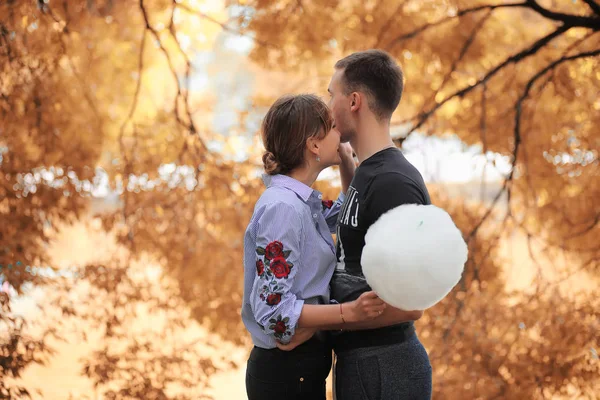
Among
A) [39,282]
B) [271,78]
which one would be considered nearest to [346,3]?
[39,282]

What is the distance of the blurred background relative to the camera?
3.94 meters

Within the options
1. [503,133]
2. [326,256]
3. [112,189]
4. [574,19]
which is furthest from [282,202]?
[503,133]

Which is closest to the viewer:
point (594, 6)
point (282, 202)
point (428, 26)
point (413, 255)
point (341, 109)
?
point (413, 255)

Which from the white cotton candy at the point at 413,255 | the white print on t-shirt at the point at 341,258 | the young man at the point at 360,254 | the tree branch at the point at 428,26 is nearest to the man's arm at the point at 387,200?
the young man at the point at 360,254

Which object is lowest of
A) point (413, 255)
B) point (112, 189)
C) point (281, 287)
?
point (413, 255)

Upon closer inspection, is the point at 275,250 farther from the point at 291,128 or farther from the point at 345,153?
the point at 345,153

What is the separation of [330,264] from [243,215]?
2.69m

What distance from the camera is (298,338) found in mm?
1713

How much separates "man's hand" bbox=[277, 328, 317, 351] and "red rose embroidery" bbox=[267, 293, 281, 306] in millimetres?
125

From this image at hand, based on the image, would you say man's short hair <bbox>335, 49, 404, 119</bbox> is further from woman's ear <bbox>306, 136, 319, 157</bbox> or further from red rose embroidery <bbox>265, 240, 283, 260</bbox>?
red rose embroidery <bbox>265, 240, 283, 260</bbox>

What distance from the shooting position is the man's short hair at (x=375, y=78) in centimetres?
188

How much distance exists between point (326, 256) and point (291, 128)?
373mm

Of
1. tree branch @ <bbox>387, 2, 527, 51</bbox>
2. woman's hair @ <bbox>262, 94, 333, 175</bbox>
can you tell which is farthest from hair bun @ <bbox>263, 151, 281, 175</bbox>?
tree branch @ <bbox>387, 2, 527, 51</bbox>

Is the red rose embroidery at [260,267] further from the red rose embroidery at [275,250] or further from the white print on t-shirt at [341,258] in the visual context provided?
the white print on t-shirt at [341,258]
